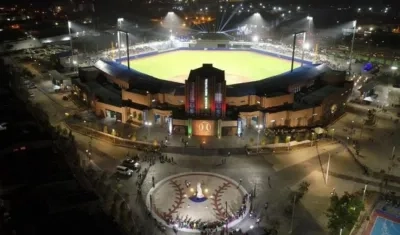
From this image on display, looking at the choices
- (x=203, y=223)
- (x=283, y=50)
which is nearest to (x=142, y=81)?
(x=203, y=223)

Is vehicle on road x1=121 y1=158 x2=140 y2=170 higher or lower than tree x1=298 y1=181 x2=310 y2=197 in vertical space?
higher

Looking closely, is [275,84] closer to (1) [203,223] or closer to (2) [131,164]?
(2) [131,164]

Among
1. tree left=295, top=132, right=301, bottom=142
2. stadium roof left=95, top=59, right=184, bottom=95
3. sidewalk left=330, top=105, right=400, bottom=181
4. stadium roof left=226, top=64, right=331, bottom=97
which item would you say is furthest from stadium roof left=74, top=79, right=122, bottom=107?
sidewalk left=330, top=105, right=400, bottom=181

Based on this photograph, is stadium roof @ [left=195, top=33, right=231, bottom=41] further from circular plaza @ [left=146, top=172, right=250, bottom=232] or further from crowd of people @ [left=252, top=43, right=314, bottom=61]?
circular plaza @ [left=146, top=172, right=250, bottom=232]

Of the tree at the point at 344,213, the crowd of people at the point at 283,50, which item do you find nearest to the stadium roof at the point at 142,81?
the tree at the point at 344,213

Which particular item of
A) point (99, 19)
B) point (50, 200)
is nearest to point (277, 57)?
point (50, 200)

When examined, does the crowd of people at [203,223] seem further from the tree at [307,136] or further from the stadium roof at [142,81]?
the stadium roof at [142,81]
